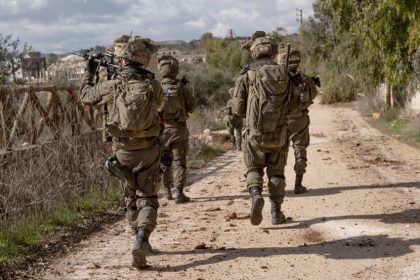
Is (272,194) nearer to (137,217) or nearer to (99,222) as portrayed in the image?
(137,217)

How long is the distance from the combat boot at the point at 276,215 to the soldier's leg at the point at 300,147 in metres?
1.77

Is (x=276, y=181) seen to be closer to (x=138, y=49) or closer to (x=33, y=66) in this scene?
(x=138, y=49)

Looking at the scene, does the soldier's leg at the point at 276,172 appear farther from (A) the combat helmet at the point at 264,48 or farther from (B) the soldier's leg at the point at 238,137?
(B) the soldier's leg at the point at 238,137

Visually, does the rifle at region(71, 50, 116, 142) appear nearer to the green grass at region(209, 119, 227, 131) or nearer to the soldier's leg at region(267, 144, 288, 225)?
Answer: the soldier's leg at region(267, 144, 288, 225)

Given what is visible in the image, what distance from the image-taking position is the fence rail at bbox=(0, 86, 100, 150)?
7.86 m

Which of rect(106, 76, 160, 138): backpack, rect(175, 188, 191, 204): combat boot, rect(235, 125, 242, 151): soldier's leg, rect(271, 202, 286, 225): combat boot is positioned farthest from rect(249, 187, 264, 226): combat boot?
rect(235, 125, 242, 151): soldier's leg

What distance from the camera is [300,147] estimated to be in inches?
346

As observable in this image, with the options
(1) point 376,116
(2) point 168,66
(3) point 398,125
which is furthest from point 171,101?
(1) point 376,116

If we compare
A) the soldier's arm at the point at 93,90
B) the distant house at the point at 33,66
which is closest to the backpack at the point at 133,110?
the soldier's arm at the point at 93,90

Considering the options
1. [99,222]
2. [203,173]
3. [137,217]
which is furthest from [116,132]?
[203,173]

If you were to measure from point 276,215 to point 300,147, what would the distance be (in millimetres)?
1973

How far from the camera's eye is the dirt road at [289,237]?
5484 millimetres

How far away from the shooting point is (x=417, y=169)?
34.2ft

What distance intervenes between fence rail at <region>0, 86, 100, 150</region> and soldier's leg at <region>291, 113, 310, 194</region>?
3.41 m
